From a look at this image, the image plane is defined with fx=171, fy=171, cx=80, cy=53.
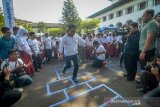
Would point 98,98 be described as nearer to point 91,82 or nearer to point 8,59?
point 91,82

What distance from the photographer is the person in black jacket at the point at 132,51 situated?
5922mm

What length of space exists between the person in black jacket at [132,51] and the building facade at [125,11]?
15.5 meters

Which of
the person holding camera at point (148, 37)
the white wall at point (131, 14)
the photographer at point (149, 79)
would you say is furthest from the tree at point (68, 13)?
the photographer at point (149, 79)

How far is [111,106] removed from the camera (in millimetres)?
3168

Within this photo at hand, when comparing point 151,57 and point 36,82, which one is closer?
point 151,57

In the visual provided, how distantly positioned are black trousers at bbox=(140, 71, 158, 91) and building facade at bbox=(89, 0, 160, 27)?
56.2 ft

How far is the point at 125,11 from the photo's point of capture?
86.0 ft

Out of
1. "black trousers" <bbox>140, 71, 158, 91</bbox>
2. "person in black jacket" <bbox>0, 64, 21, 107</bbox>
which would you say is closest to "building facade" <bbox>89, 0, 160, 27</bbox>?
"black trousers" <bbox>140, 71, 158, 91</bbox>

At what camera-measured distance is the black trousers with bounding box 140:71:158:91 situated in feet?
14.5

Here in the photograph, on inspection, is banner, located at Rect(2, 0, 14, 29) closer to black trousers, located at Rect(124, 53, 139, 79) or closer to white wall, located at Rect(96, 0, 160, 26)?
black trousers, located at Rect(124, 53, 139, 79)

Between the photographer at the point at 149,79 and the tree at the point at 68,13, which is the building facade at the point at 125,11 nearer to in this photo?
the tree at the point at 68,13

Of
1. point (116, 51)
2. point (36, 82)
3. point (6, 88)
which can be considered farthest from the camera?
point (116, 51)

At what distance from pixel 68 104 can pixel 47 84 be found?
221cm

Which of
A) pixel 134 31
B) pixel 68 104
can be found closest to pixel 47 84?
pixel 68 104
